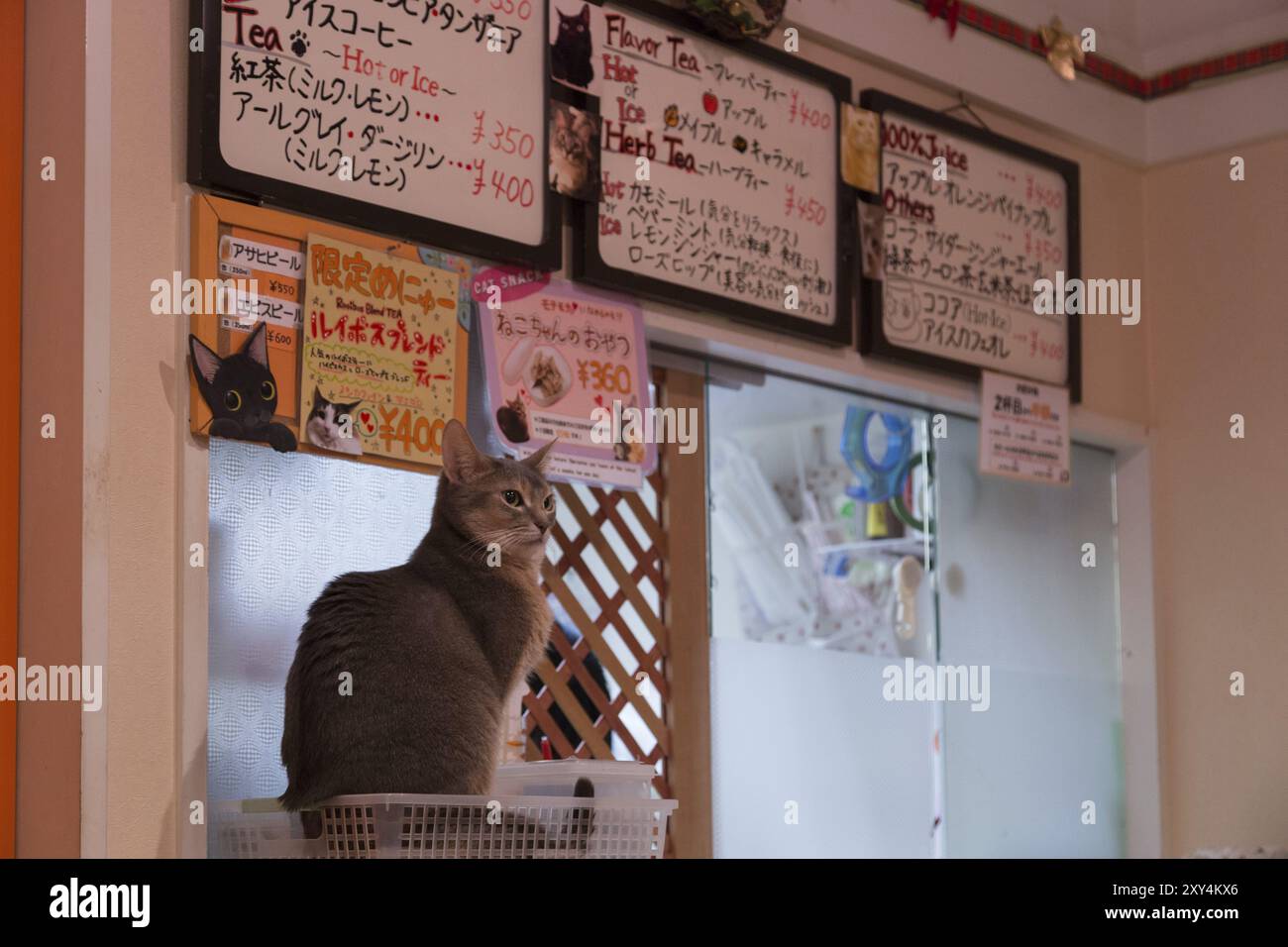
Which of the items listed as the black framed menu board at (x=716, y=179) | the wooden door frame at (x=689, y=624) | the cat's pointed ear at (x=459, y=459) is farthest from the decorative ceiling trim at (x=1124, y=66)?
the cat's pointed ear at (x=459, y=459)

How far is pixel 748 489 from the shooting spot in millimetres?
2936

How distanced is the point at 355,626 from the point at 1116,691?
77.6 inches

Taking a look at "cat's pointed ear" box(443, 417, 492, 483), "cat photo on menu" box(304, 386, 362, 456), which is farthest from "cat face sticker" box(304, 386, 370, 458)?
"cat's pointed ear" box(443, 417, 492, 483)

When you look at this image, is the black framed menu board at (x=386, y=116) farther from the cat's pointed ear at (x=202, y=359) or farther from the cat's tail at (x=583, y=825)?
the cat's tail at (x=583, y=825)

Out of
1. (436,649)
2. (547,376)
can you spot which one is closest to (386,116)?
(547,376)

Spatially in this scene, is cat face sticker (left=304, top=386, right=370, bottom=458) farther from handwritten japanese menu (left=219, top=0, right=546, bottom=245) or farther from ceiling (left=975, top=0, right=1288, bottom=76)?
ceiling (left=975, top=0, right=1288, bottom=76)

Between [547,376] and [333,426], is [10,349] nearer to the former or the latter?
[333,426]

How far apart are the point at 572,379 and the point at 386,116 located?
45 centimetres

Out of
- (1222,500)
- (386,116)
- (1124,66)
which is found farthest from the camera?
(1124,66)

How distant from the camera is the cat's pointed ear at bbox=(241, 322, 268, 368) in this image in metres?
1.81

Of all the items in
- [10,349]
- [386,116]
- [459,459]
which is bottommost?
[459,459]

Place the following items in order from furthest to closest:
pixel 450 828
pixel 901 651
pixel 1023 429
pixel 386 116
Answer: pixel 1023 429, pixel 901 651, pixel 386 116, pixel 450 828

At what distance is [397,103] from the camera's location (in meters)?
2.03
